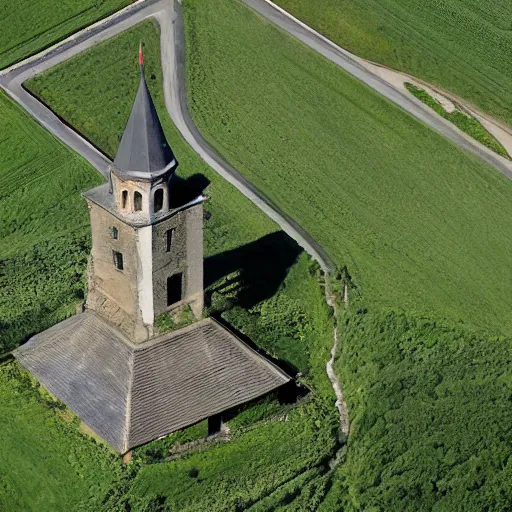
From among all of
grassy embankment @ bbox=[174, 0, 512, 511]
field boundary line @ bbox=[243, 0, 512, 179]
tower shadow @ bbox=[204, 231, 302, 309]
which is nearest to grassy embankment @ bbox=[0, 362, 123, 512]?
tower shadow @ bbox=[204, 231, 302, 309]

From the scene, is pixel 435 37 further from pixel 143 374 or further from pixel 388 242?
pixel 143 374

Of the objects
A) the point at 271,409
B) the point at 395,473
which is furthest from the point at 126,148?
the point at 395,473

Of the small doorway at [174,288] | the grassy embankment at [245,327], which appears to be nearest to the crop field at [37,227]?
the grassy embankment at [245,327]

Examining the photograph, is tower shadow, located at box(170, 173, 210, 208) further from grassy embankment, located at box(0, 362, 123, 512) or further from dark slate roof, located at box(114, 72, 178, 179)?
grassy embankment, located at box(0, 362, 123, 512)

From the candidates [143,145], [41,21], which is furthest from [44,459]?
[41,21]

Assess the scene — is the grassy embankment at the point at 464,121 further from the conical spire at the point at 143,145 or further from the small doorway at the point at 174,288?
the conical spire at the point at 143,145

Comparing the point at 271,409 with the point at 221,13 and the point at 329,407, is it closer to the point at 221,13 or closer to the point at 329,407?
the point at 329,407

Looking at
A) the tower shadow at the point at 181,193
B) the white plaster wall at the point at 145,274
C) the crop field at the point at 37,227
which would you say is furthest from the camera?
the crop field at the point at 37,227
